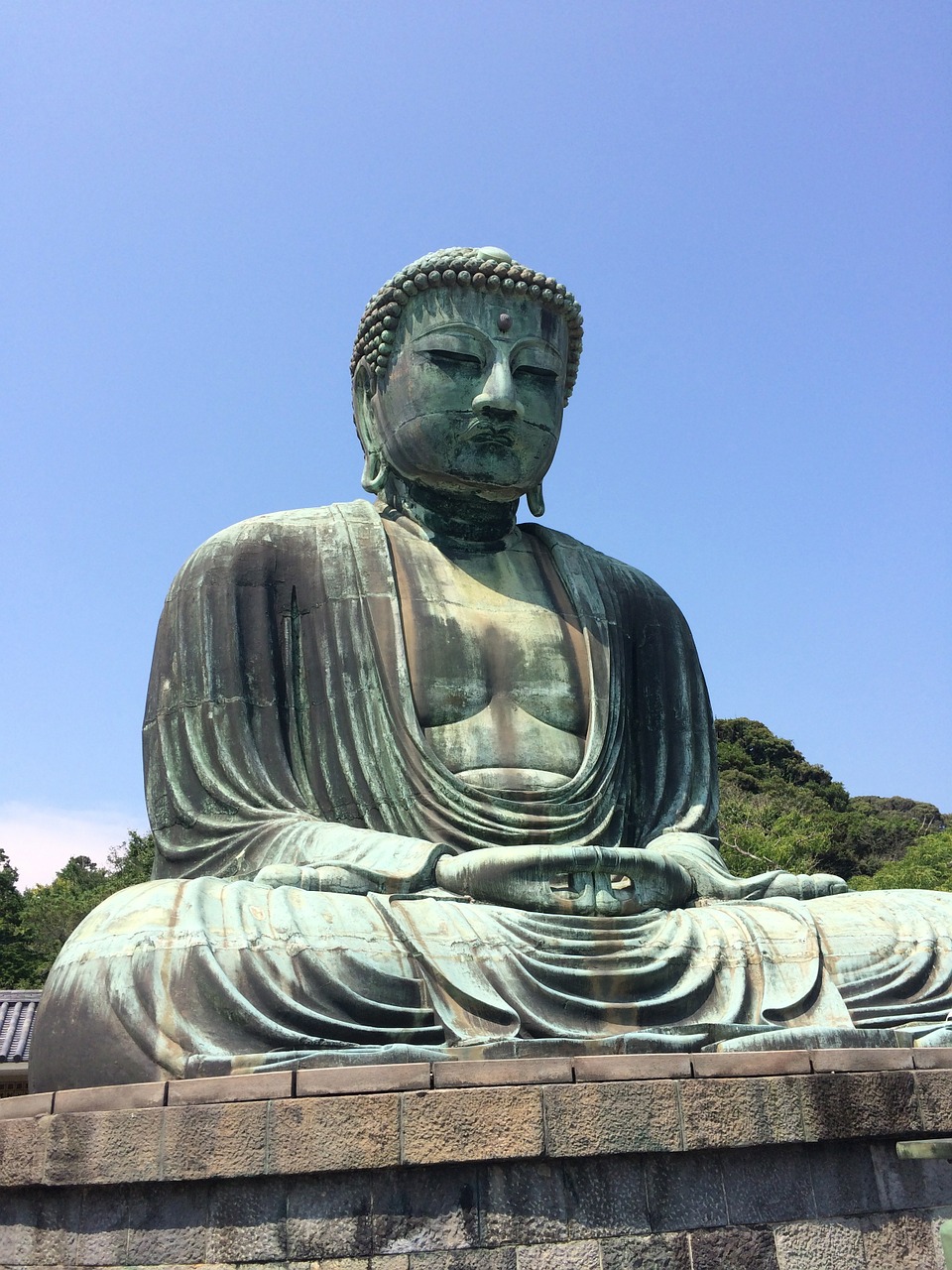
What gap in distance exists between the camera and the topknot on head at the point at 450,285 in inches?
293

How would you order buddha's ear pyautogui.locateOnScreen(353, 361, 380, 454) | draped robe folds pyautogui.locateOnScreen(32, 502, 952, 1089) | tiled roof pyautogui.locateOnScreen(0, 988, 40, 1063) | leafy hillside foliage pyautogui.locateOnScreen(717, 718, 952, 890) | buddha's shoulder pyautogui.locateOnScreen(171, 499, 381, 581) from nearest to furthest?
1. draped robe folds pyautogui.locateOnScreen(32, 502, 952, 1089)
2. buddha's shoulder pyautogui.locateOnScreen(171, 499, 381, 581)
3. buddha's ear pyautogui.locateOnScreen(353, 361, 380, 454)
4. tiled roof pyautogui.locateOnScreen(0, 988, 40, 1063)
5. leafy hillside foliage pyautogui.locateOnScreen(717, 718, 952, 890)

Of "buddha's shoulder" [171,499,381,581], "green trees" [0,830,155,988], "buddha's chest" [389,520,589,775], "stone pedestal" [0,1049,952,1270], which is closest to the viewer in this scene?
"stone pedestal" [0,1049,952,1270]

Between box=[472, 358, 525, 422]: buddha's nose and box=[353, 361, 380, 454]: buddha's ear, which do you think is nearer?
box=[472, 358, 525, 422]: buddha's nose

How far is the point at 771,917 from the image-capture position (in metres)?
5.60

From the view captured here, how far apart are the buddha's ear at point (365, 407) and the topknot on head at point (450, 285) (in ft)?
0.34

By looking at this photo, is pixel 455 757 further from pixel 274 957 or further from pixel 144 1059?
pixel 144 1059

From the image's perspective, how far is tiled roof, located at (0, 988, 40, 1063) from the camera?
63.1ft

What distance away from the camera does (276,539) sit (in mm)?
7211

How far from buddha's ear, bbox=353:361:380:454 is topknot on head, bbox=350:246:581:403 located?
0.10m

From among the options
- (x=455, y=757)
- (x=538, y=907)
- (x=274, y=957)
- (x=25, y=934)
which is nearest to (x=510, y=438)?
(x=455, y=757)

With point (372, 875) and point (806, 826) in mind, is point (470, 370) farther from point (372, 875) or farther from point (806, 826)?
point (806, 826)

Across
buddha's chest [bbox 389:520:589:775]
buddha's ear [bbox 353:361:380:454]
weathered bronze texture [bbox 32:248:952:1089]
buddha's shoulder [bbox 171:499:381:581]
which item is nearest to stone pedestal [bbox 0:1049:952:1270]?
weathered bronze texture [bbox 32:248:952:1089]

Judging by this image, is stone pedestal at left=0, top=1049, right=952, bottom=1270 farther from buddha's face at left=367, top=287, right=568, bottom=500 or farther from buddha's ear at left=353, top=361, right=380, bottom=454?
buddha's ear at left=353, top=361, right=380, bottom=454

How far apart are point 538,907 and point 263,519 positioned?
2.89 metres
